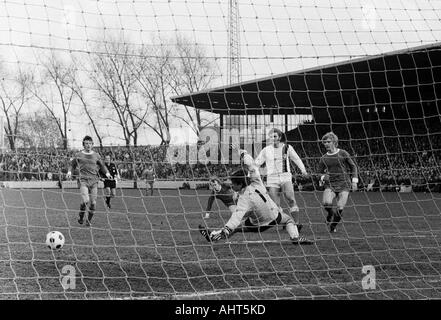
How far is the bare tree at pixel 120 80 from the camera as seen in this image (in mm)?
6906

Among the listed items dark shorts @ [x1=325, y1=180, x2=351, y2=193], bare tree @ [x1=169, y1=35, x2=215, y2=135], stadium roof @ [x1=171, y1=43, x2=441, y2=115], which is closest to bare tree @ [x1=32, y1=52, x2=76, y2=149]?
bare tree @ [x1=169, y1=35, x2=215, y2=135]

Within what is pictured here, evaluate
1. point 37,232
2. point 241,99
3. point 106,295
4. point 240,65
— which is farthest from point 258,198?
point 241,99

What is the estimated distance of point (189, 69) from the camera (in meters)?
8.37

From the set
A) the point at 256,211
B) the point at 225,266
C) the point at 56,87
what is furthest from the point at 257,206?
the point at 56,87

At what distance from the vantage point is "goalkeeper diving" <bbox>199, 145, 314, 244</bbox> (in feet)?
25.5

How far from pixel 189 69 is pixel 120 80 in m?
0.98

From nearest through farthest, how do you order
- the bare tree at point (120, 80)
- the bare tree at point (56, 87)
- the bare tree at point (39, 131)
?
the bare tree at point (56, 87) → the bare tree at point (120, 80) → the bare tree at point (39, 131)

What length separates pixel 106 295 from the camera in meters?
5.03

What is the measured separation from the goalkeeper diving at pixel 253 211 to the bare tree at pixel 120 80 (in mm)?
1758

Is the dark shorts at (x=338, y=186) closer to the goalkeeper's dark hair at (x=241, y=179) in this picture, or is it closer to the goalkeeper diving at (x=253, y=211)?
the goalkeeper diving at (x=253, y=211)

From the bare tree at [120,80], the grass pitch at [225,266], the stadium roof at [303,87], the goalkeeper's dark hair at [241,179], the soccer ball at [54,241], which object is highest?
the stadium roof at [303,87]

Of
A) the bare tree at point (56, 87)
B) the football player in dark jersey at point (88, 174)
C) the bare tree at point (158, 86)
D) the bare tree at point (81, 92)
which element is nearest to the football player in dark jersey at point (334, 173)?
the bare tree at point (158, 86)

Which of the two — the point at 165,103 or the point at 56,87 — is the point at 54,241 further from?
the point at 165,103

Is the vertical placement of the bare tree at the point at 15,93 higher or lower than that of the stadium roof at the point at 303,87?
lower
